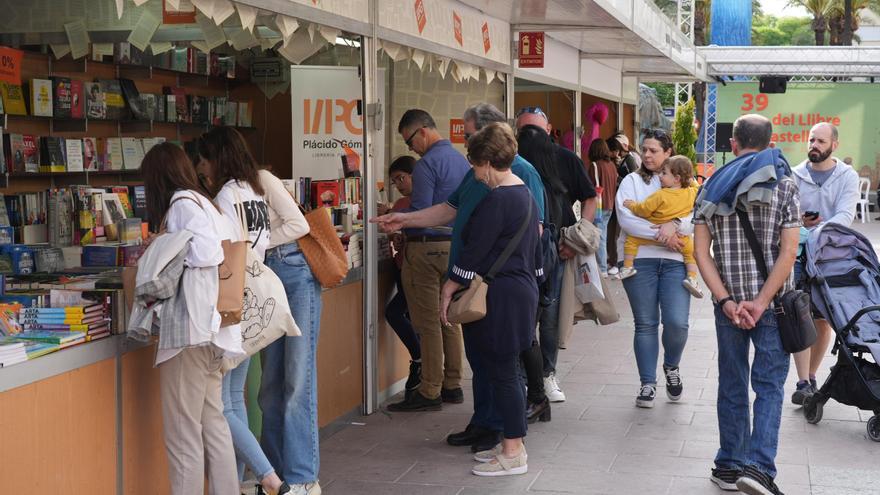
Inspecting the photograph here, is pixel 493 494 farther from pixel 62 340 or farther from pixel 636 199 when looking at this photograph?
pixel 636 199

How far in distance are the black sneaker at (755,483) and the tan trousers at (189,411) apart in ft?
7.69

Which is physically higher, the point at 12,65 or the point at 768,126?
the point at 12,65

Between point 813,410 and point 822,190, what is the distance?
4.46 feet

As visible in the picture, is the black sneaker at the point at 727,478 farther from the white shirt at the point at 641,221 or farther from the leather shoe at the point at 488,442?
the white shirt at the point at 641,221

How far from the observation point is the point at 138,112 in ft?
32.0

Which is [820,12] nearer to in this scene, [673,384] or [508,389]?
[673,384]

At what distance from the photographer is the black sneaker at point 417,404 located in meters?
7.14

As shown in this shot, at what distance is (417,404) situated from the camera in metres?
7.15

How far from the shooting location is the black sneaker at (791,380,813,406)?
284 inches

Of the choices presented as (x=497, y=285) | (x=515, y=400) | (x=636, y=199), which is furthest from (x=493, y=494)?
(x=636, y=199)

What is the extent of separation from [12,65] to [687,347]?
574 centimetres

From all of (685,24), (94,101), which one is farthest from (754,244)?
(685,24)

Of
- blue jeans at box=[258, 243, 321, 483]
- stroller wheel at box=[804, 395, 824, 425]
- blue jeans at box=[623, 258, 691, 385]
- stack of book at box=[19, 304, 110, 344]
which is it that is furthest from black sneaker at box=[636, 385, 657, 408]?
stack of book at box=[19, 304, 110, 344]

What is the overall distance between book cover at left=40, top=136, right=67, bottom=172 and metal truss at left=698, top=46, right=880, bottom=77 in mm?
19027
